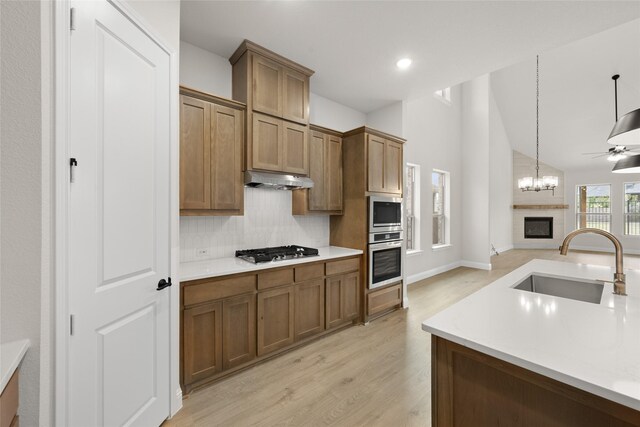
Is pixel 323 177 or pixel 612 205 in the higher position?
pixel 323 177

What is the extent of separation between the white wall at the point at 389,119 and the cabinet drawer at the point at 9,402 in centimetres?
413

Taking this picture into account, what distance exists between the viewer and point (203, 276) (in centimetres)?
207

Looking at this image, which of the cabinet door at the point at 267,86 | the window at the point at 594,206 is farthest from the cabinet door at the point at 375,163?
the window at the point at 594,206

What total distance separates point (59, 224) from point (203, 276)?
107 cm

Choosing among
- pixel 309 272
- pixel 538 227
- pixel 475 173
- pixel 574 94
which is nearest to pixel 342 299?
pixel 309 272

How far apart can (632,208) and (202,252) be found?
12084mm

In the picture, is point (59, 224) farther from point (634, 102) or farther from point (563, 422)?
point (634, 102)

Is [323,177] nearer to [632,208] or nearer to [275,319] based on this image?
[275,319]

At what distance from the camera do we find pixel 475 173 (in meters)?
Result: 6.50

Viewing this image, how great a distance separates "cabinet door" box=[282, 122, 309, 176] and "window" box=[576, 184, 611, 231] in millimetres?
10786

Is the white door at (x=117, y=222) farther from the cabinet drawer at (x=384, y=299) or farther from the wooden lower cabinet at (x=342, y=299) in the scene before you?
the cabinet drawer at (x=384, y=299)

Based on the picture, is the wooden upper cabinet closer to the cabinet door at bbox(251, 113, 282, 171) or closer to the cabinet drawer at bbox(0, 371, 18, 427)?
the cabinet door at bbox(251, 113, 282, 171)

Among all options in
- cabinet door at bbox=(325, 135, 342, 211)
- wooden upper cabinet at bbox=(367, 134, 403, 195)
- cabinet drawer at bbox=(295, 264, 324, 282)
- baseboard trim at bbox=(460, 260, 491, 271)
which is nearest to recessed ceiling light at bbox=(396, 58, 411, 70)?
wooden upper cabinet at bbox=(367, 134, 403, 195)

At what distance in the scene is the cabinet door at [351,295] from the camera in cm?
317
